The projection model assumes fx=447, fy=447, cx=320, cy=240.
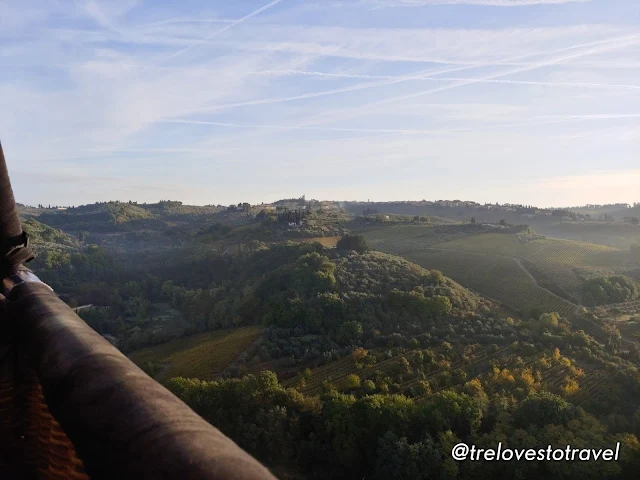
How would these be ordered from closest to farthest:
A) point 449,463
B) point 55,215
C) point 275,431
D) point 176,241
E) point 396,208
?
1. point 449,463
2. point 275,431
3. point 176,241
4. point 55,215
5. point 396,208

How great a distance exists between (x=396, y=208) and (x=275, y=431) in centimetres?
13336

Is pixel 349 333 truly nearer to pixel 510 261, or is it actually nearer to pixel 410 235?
pixel 510 261

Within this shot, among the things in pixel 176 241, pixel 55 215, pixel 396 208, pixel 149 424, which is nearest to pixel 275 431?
pixel 149 424

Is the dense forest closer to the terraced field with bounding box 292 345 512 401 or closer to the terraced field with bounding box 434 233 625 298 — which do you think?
the terraced field with bounding box 292 345 512 401

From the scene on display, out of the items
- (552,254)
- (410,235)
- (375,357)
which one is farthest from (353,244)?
(552,254)

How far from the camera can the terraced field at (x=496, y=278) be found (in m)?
33.8

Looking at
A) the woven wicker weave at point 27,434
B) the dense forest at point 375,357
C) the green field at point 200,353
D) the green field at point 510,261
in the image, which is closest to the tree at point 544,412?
the dense forest at point 375,357

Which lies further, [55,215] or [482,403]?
[55,215]

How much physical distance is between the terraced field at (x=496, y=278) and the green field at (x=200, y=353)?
1989 centimetres

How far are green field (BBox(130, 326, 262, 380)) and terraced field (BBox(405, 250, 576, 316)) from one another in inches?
783

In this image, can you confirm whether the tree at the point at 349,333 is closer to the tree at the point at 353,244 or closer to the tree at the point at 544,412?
the tree at the point at 544,412

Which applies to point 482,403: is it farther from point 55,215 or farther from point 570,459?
point 55,215

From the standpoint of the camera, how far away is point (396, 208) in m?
146

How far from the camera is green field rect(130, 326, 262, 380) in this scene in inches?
960
